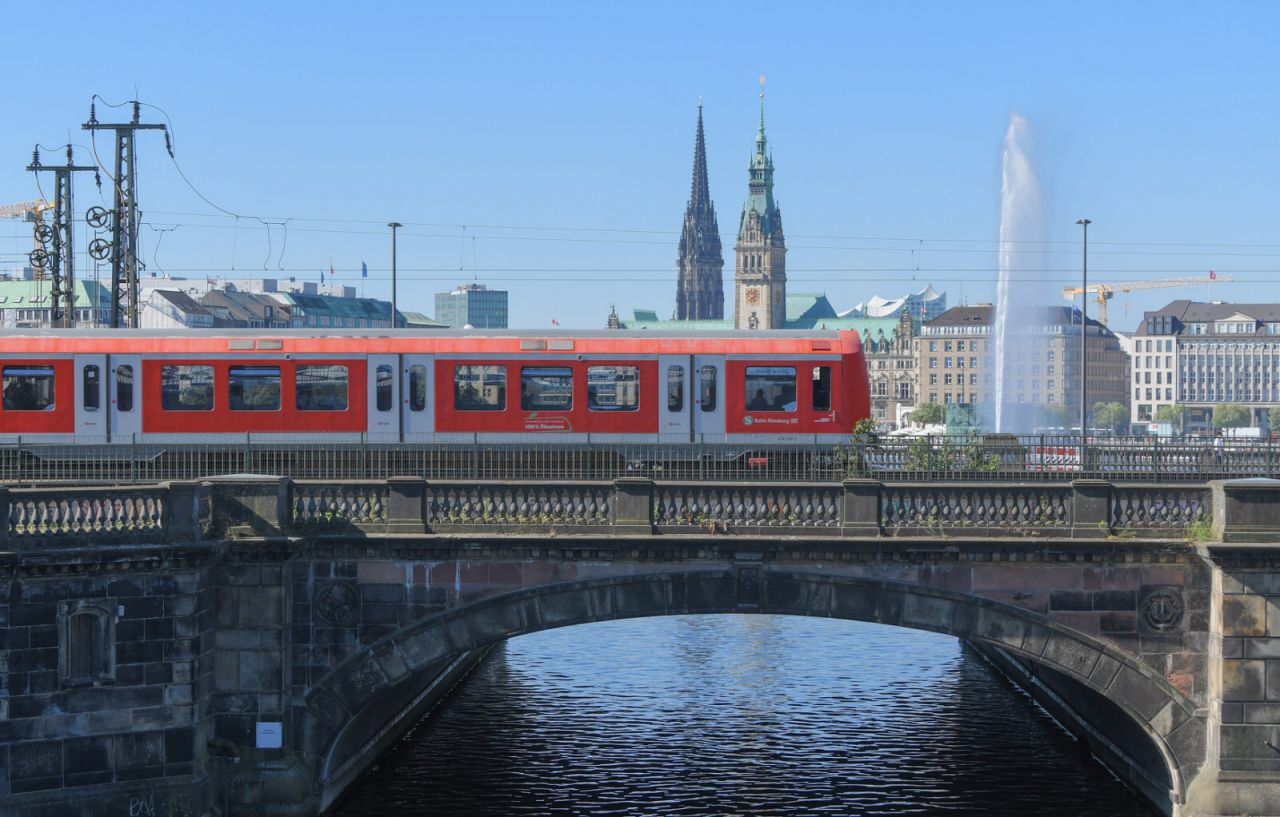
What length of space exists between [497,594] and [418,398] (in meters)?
13.3

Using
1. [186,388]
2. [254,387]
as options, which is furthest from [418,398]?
[186,388]

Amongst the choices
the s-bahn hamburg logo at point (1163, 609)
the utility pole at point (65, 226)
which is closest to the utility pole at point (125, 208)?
the utility pole at point (65, 226)

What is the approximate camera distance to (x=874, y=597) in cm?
2588

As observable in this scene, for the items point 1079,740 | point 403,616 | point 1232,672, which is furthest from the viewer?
point 1079,740

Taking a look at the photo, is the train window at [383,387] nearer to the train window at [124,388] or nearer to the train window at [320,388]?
the train window at [320,388]

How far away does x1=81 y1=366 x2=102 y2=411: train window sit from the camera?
3862cm

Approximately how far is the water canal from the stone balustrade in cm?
558

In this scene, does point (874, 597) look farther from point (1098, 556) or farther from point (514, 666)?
point (514, 666)

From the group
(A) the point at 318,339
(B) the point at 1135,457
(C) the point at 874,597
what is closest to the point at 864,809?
(C) the point at 874,597

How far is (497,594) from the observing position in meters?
26.3

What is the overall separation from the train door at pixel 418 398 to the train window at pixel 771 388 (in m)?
7.35

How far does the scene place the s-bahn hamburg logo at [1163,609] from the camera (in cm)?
2547

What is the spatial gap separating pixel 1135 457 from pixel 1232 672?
1176cm

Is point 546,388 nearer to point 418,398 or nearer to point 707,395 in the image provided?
point 418,398
